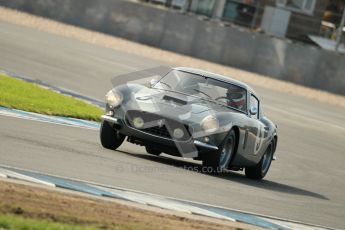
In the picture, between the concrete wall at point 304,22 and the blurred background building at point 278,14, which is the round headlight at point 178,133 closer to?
the blurred background building at point 278,14

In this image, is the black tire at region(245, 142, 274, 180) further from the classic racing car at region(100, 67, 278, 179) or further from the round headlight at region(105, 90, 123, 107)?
the round headlight at region(105, 90, 123, 107)

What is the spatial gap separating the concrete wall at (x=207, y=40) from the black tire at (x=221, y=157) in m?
22.5

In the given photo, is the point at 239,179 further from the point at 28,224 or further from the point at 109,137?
the point at 28,224

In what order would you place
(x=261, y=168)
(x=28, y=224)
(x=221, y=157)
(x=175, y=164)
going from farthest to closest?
(x=261, y=168) → (x=175, y=164) → (x=221, y=157) → (x=28, y=224)

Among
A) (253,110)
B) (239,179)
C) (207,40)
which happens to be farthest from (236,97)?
(207,40)

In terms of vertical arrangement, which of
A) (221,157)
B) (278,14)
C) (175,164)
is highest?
(221,157)

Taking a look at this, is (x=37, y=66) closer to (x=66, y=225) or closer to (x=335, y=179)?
(x=335, y=179)

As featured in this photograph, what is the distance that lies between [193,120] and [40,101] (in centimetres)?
520

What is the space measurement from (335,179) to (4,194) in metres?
8.90

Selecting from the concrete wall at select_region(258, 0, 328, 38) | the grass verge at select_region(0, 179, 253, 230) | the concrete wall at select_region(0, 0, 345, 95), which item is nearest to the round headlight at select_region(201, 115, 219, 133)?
the grass verge at select_region(0, 179, 253, 230)

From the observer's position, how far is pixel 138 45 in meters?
35.2

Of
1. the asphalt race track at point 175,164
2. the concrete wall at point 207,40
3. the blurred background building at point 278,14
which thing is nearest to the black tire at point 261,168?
the asphalt race track at point 175,164

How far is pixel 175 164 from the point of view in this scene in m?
13.3

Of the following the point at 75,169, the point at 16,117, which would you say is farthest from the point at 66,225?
the point at 16,117
